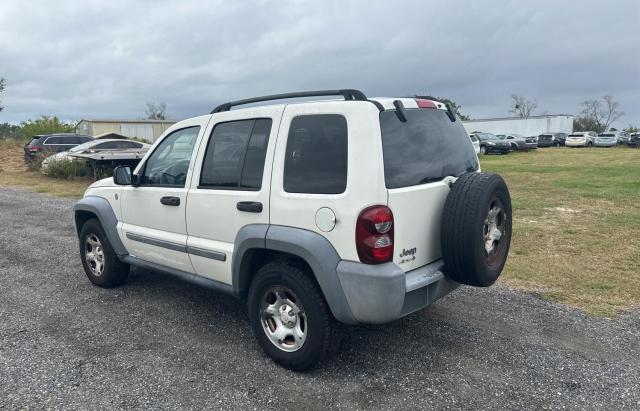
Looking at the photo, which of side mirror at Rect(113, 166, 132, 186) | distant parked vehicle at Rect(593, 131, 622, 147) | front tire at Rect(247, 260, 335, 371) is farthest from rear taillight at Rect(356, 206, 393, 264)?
distant parked vehicle at Rect(593, 131, 622, 147)

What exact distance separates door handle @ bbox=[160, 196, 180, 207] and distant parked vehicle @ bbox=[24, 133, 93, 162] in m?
18.2

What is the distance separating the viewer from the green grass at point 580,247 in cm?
496

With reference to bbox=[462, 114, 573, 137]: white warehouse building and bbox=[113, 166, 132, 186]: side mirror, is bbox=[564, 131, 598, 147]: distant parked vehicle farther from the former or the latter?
bbox=[113, 166, 132, 186]: side mirror

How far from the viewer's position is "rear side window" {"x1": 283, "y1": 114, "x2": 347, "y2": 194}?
309 centimetres

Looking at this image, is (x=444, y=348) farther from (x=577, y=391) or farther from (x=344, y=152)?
(x=344, y=152)

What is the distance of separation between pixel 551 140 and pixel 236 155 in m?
43.6

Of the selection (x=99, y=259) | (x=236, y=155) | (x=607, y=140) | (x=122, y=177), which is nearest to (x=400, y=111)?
(x=236, y=155)

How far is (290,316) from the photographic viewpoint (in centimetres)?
343

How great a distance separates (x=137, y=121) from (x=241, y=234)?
156ft

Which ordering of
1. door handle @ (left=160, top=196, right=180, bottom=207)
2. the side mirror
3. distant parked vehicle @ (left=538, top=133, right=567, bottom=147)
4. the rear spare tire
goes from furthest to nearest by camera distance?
distant parked vehicle @ (left=538, top=133, right=567, bottom=147), the side mirror, door handle @ (left=160, top=196, right=180, bottom=207), the rear spare tire

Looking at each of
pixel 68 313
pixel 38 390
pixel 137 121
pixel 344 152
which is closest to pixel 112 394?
pixel 38 390

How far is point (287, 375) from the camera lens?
11.1ft

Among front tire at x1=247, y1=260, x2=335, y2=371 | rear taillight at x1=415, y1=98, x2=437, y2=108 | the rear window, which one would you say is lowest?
front tire at x1=247, y1=260, x2=335, y2=371

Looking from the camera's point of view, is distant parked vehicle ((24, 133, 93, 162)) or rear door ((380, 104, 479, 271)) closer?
rear door ((380, 104, 479, 271))
